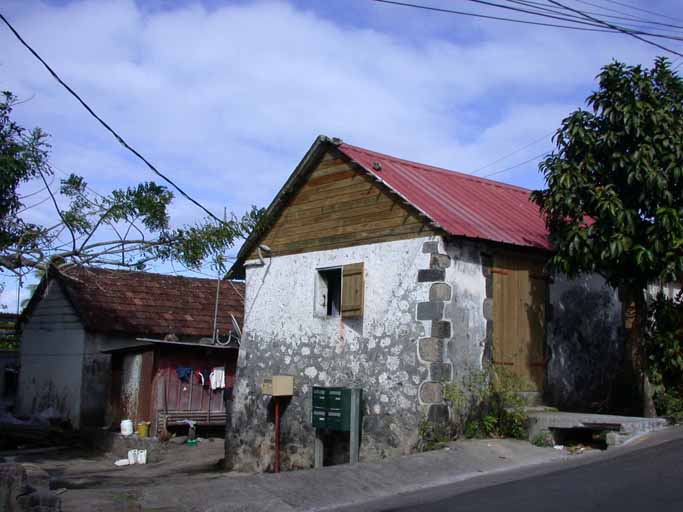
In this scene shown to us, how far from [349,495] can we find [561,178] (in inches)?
232

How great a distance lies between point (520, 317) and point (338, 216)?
11.9ft

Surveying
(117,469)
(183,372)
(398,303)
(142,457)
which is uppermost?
(398,303)

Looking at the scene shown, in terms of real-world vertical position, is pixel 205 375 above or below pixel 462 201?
below

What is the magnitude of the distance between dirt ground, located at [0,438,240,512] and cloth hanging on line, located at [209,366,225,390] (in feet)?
4.81

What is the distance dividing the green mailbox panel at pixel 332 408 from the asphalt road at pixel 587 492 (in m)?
3.47

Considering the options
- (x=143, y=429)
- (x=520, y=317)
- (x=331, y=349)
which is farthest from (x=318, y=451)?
(x=143, y=429)

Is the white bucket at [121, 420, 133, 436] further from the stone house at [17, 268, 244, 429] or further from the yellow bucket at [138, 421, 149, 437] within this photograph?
the stone house at [17, 268, 244, 429]

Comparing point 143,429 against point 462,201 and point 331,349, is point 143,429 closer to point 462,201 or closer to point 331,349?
point 331,349

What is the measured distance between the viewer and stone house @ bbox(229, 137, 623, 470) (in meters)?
12.4

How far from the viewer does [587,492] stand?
324 inches

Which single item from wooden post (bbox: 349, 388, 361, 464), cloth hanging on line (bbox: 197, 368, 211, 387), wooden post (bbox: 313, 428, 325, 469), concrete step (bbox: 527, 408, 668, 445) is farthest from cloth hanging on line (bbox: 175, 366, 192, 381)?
concrete step (bbox: 527, 408, 668, 445)

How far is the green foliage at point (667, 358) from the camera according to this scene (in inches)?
477

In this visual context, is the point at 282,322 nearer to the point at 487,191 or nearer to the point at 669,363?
the point at 487,191

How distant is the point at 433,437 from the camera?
11781 millimetres
